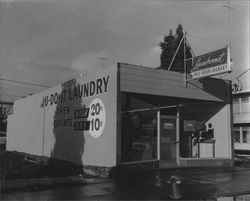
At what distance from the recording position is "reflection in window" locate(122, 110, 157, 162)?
15.0 metres

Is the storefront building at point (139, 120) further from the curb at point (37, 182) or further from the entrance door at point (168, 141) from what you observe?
the curb at point (37, 182)

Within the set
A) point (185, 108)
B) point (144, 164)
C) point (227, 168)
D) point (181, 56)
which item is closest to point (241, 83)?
point (181, 56)

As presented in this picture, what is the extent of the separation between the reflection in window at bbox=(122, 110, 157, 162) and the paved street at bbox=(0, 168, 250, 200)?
3.98ft

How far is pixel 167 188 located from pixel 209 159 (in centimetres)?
720

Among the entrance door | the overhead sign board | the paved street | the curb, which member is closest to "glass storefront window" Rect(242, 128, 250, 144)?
the entrance door

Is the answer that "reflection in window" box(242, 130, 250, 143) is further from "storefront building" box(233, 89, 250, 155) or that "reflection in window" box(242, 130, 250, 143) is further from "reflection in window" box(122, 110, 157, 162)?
"reflection in window" box(122, 110, 157, 162)

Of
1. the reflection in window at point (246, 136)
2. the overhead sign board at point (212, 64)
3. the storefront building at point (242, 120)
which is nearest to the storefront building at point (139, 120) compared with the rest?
the overhead sign board at point (212, 64)


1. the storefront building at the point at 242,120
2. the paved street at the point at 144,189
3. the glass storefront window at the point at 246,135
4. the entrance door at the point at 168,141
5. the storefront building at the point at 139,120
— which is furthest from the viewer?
the glass storefront window at the point at 246,135

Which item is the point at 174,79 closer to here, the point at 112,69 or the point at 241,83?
the point at 112,69

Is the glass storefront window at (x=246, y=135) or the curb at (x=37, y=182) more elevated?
the glass storefront window at (x=246, y=135)

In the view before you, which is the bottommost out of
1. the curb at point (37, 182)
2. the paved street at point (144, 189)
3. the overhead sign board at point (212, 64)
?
the paved street at point (144, 189)

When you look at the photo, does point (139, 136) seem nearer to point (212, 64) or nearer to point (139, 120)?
point (139, 120)

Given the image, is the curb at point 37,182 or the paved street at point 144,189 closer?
the paved street at point 144,189

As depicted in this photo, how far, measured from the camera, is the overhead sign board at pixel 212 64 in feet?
49.5
